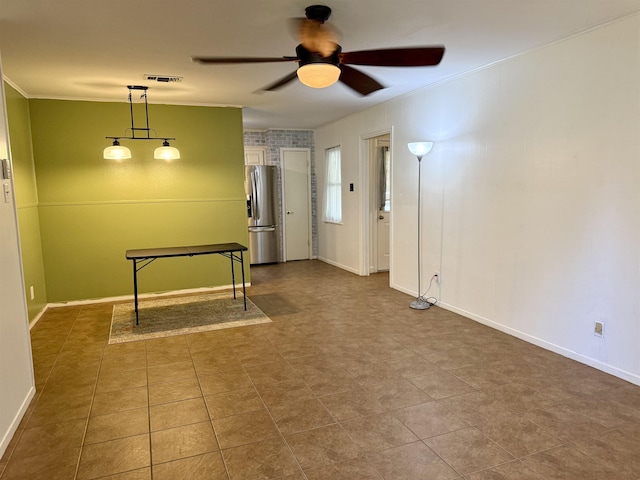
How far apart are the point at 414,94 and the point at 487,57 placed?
1.32 m

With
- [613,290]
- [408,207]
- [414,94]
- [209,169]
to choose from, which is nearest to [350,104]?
[414,94]

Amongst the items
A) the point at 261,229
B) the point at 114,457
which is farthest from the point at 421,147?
the point at 261,229

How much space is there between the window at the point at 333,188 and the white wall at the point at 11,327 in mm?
4883

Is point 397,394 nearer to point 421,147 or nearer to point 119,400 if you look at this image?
point 119,400

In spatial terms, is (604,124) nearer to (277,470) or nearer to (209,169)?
(277,470)

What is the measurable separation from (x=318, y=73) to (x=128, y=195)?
365 centimetres

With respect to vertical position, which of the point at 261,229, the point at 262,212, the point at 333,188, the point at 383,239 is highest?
the point at 333,188

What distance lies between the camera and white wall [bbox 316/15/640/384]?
2.87 metres

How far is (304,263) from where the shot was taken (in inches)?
302

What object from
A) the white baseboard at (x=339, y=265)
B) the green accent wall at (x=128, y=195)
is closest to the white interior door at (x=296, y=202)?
the white baseboard at (x=339, y=265)

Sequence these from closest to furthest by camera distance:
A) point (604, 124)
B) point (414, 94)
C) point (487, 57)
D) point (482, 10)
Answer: point (482, 10) → point (604, 124) → point (487, 57) → point (414, 94)

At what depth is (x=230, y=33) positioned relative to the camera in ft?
9.73

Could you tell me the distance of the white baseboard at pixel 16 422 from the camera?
2.22m

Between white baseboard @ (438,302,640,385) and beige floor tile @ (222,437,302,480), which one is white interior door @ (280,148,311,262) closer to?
white baseboard @ (438,302,640,385)
